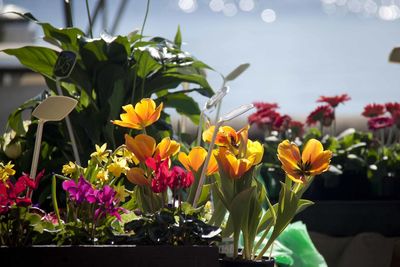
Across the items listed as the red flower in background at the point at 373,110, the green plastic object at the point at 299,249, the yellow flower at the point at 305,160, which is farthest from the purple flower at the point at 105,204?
the red flower in background at the point at 373,110

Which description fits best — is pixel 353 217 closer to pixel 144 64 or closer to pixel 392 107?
pixel 392 107

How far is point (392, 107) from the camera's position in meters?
3.18

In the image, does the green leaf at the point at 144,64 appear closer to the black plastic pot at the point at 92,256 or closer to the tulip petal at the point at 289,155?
the tulip petal at the point at 289,155

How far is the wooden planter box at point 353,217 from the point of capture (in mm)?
2572

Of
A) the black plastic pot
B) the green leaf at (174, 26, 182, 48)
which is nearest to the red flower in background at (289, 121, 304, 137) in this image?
the green leaf at (174, 26, 182, 48)

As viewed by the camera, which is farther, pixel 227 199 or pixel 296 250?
pixel 296 250

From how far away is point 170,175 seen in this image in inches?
39.1

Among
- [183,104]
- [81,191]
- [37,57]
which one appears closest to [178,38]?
[183,104]

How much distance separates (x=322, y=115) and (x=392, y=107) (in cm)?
30

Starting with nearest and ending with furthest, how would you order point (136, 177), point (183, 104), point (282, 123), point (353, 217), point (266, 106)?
point (136, 177)
point (183, 104)
point (353, 217)
point (282, 123)
point (266, 106)

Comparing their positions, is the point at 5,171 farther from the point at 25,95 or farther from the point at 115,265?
the point at 25,95

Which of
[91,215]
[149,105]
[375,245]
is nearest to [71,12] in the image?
[149,105]

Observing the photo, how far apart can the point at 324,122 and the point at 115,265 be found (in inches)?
92.0

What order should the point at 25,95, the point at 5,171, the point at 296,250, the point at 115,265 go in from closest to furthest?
the point at 115,265 → the point at 5,171 → the point at 296,250 → the point at 25,95
